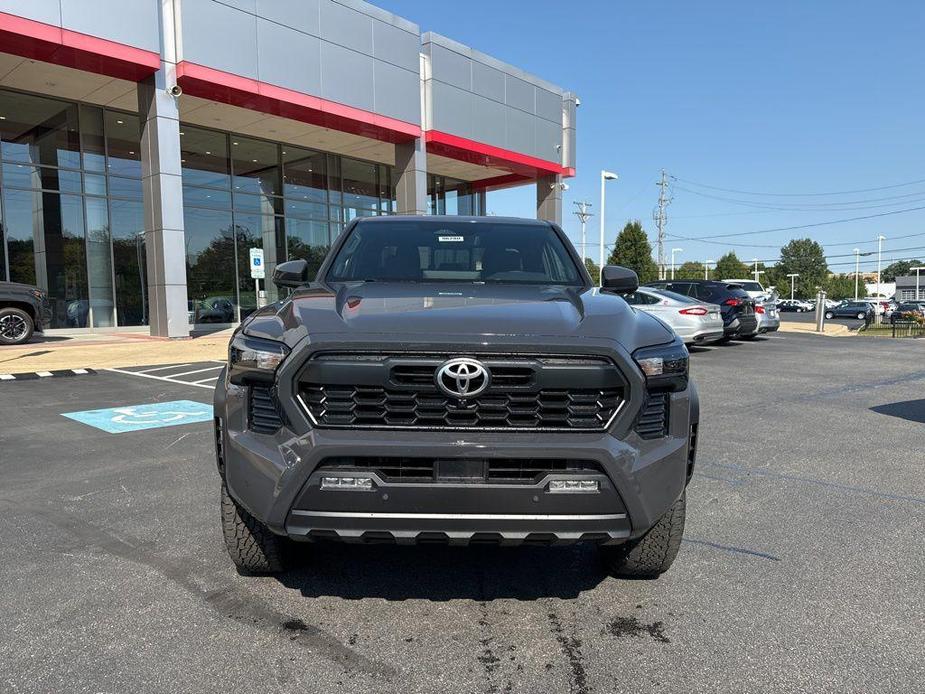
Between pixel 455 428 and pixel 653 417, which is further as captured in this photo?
pixel 653 417

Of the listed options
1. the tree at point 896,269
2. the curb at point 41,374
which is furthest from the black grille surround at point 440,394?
the tree at point 896,269

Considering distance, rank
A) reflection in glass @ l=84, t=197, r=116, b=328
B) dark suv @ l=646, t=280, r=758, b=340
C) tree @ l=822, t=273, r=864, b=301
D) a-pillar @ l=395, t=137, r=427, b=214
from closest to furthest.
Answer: dark suv @ l=646, t=280, r=758, b=340
reflection in glass @ l=84, t=197, r=116, b=328
a-pillar @ l=395, t=137, r=427, b=214
tree @ l=822, t=273, r=864, b=301

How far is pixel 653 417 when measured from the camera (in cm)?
256

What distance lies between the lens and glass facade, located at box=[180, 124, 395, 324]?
72.3 feet

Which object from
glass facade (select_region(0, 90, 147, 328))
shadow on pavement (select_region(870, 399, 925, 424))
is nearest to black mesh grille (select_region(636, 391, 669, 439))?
shadow on pavement (select_region(870, 399, 925, 424))

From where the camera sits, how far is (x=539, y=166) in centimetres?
2620

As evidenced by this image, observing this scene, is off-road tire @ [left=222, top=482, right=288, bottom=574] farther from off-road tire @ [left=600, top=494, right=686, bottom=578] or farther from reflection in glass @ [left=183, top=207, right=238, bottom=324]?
reflection in glass @ [left=183, top=207, right=238, bottom=324]

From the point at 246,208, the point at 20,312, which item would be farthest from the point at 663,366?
the point at 246,208

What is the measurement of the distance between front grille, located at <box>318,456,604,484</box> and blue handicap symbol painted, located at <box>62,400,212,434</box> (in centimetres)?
498

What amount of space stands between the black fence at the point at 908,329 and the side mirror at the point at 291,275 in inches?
973

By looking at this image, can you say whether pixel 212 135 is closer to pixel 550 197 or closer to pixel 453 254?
pixel 550 197

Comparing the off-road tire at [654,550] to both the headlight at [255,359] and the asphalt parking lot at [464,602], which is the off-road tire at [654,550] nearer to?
the asphalt parking lot at [464,602]

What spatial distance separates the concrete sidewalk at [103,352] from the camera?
472 inches

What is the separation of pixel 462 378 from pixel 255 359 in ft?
2.74
